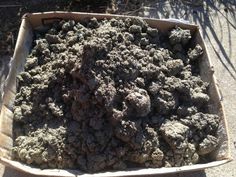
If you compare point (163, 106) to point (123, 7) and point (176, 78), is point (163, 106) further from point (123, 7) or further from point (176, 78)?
point (123, 7)

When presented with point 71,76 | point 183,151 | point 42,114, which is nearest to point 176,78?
point 183,151

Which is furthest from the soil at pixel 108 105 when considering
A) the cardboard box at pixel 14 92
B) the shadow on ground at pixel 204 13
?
the shadow on ground at pixel 204 13

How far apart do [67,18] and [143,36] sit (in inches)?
21.6

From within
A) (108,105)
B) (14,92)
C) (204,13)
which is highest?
(204,13)

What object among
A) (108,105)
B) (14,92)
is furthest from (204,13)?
(14,92)

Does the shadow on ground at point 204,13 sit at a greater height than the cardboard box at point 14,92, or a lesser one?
greater

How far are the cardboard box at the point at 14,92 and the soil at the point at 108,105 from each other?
51mm

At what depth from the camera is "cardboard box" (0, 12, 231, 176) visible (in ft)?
8.57

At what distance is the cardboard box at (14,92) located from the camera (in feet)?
8.57

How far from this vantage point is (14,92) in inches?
113

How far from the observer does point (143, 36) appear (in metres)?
3.01

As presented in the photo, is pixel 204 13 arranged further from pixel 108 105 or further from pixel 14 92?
pixel 14 92

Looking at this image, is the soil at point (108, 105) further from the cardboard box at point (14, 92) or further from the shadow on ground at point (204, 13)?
the shadow on ground at point (204, 13)

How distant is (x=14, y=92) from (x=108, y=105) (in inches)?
A: 26.3
